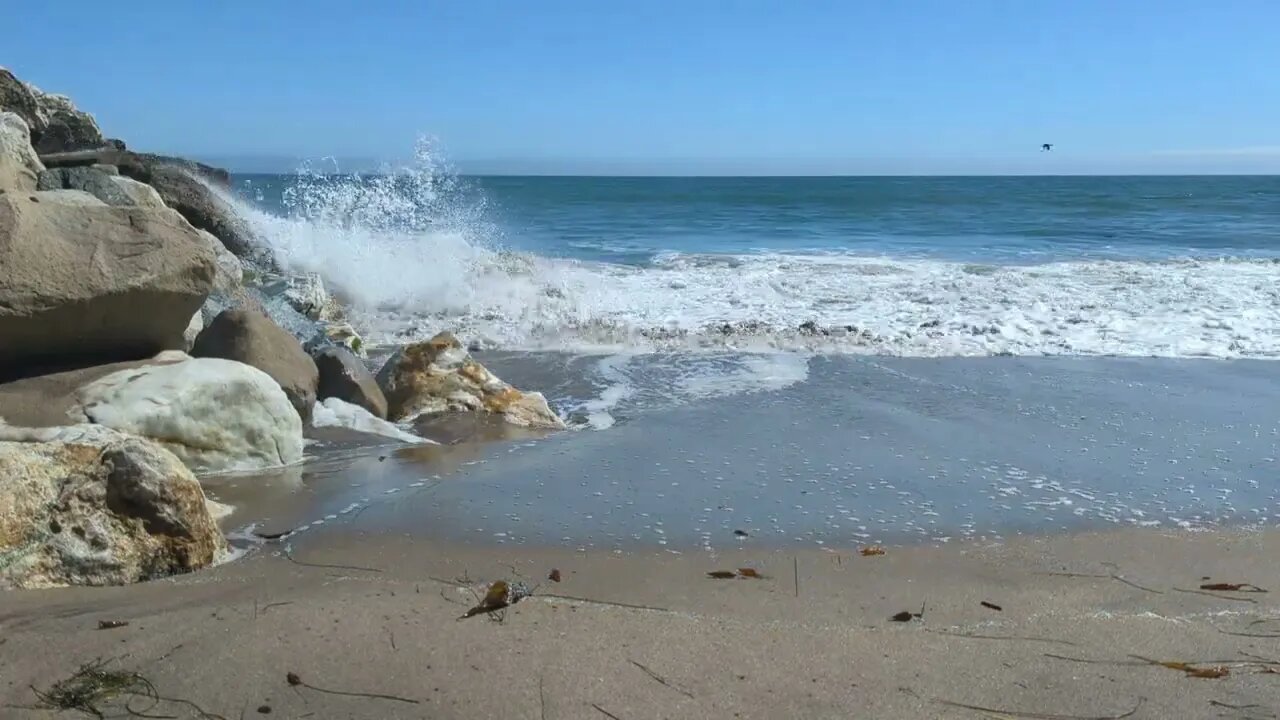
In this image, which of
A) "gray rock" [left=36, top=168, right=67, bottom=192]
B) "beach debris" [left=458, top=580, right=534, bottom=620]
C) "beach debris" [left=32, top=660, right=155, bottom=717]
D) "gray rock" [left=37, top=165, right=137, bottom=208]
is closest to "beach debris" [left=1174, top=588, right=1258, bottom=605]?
"beach debris" [left=458, top=580, right=534, bottom=620]

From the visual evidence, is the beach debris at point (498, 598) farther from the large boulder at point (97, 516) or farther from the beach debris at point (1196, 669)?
the beach debris at point (1196, 669)

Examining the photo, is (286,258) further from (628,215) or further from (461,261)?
(628,215)

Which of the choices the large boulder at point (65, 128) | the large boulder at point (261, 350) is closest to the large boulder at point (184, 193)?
the large boulder at point (65, 128)

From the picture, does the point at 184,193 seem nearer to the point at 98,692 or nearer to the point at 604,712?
the point at 98,692

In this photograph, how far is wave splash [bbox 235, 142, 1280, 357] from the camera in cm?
960

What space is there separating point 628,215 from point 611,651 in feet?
97.5

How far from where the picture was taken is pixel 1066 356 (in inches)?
347

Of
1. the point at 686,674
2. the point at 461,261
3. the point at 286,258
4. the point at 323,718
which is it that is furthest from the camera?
the point at 461,261

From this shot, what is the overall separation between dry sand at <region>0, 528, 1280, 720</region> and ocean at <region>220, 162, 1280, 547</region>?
51 centimetres

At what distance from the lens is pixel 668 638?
3012 mm

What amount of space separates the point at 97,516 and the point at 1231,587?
3.66 metres

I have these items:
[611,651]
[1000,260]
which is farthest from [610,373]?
[1000,260]

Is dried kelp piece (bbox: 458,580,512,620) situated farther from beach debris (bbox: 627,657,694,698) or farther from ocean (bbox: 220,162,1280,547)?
ocean (bbox: 220,162,1280,547)

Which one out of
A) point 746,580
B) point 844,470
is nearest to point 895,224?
point 844,470
